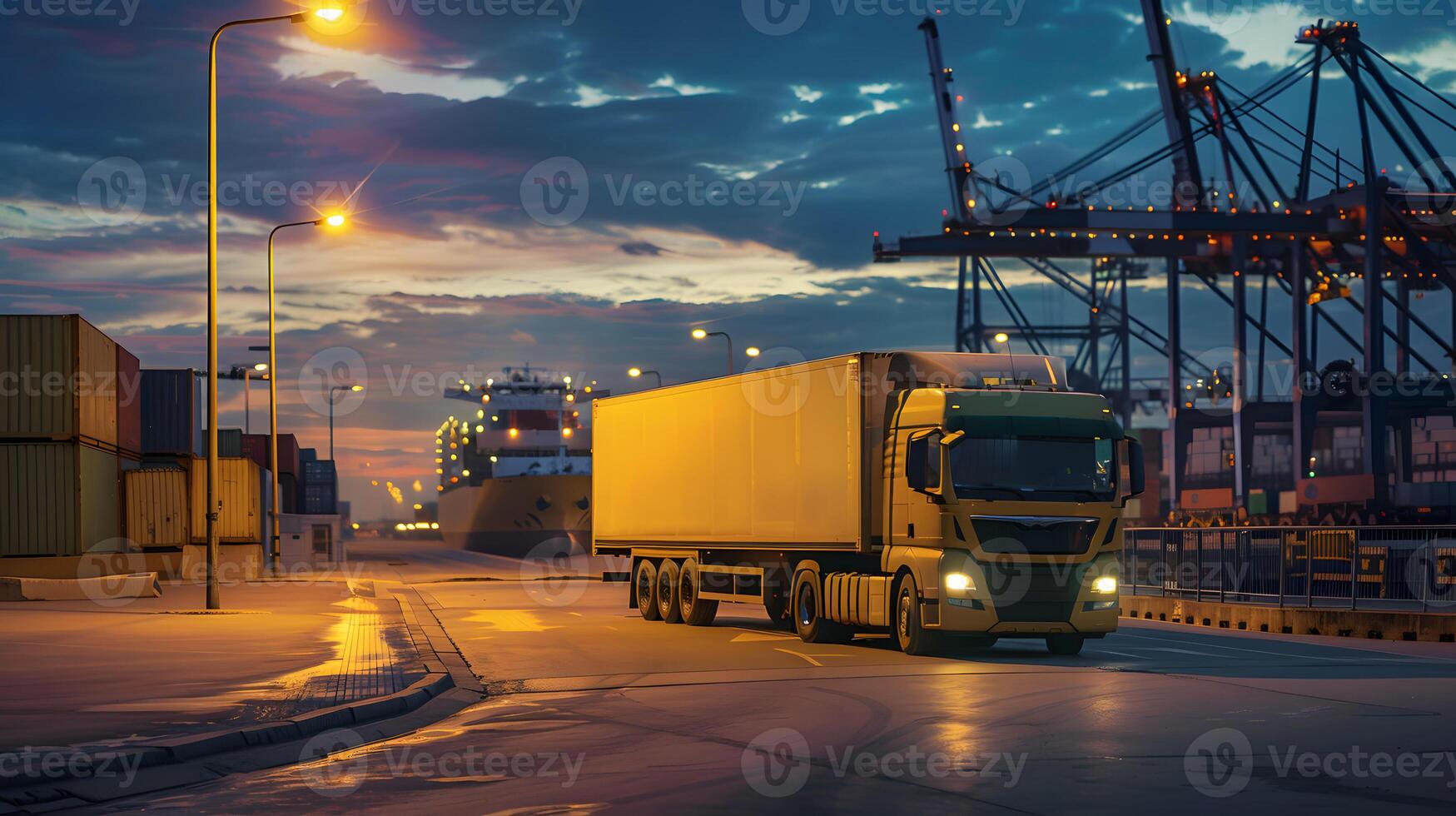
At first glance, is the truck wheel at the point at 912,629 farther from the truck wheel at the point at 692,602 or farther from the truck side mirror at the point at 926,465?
the truck wheel at the point at 692,602

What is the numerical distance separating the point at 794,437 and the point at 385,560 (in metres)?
53.7

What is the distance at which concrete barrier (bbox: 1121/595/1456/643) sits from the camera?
71.5 ft

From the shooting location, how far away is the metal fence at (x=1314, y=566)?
22547 mm

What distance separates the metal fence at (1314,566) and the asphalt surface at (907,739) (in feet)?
10.8

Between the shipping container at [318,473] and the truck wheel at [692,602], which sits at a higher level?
the shipping container at [318,473]

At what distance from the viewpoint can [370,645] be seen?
19516 mm

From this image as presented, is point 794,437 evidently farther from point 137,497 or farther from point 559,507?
point 559,507

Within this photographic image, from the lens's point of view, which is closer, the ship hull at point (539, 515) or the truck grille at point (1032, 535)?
the truck grille at point (1032, 535)

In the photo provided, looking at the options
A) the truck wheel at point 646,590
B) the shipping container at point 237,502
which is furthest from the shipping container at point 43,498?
the shipping container at point 237,502

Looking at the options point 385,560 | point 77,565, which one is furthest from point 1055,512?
point 385,560

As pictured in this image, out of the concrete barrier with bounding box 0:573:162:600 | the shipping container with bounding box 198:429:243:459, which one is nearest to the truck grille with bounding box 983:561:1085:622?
the concrete barrier with bounding box 0:573:162:600

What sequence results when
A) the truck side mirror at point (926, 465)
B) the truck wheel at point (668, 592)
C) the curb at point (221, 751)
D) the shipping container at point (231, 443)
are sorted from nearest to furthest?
the curb at point (221, 751) < the truck side mirror at point (926, 465) < the truck wheel at point (668, 592) < the shipping container at point (231, 443)

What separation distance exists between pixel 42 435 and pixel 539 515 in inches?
2013

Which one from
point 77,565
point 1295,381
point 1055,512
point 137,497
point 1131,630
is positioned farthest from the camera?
point 1295,381
